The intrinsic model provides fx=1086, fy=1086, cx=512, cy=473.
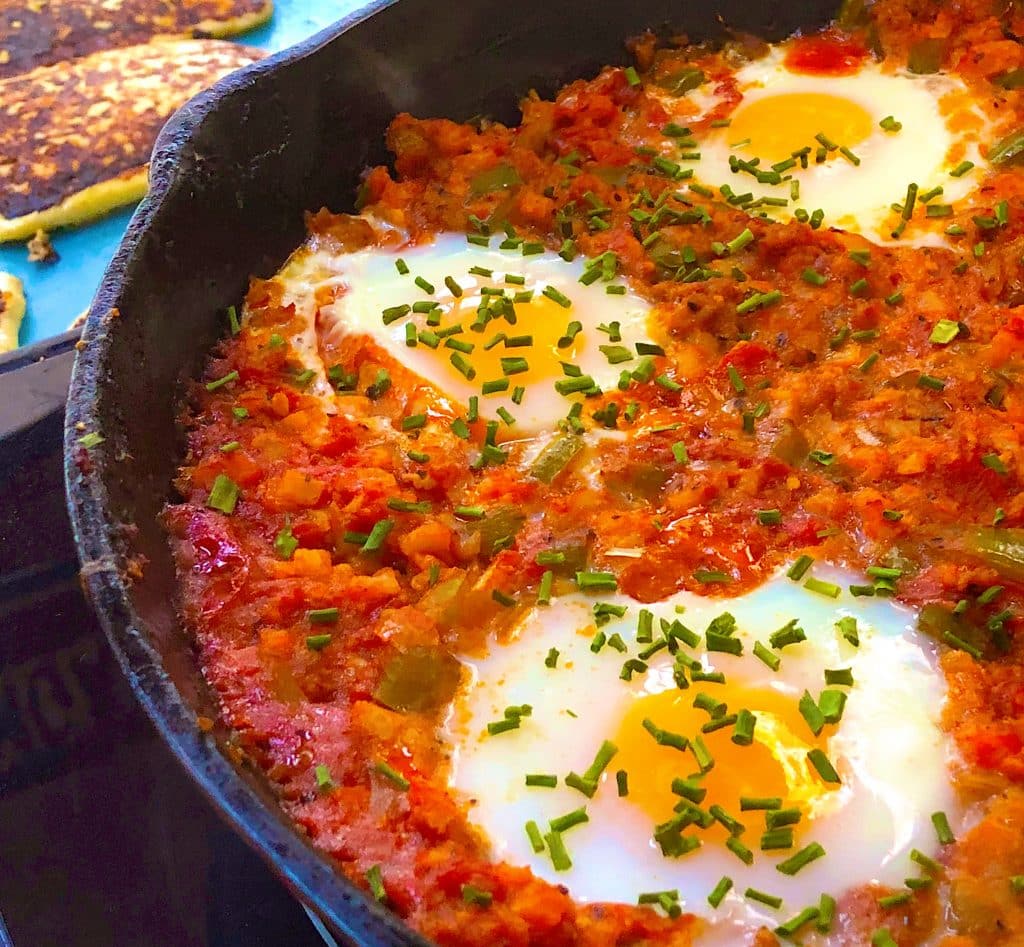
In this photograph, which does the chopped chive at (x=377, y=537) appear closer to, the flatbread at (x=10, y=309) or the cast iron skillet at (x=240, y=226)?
the cast iron skillet at (x=240, y=226)

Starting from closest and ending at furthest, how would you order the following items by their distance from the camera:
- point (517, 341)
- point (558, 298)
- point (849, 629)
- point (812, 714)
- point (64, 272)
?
point (812, 714), point (849, 629), point (517, 341), point (558, 298), point (64, 272)

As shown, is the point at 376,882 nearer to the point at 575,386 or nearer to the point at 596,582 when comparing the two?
the point at 596,582

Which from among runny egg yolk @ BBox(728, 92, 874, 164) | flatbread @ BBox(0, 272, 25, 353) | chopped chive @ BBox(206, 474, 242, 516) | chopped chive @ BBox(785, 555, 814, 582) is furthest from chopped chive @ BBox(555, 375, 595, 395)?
flatbread @ BBox(0, 272, 25, 353)

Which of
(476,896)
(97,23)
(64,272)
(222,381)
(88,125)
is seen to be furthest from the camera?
(97,23)

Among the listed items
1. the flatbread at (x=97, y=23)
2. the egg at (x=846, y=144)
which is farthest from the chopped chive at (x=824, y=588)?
the flatbread at (x=97, y=23)

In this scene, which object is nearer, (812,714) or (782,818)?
(782,818)

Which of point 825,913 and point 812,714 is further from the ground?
point 812,714

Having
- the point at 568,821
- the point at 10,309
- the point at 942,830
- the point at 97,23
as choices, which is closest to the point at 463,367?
the point at 568,821
